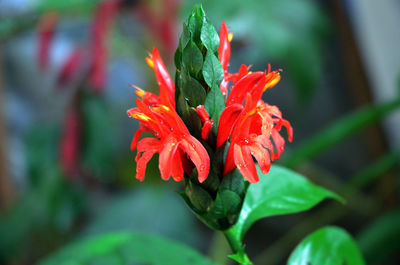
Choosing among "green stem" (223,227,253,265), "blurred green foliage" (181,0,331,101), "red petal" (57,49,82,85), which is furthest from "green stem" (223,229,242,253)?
"red petal" (57,49,82,85)

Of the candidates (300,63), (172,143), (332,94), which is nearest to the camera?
(172,143)

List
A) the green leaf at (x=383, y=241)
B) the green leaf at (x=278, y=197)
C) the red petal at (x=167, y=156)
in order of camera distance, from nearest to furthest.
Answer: the red petal at (x=167, y=156), the green leaf at (x=278, y=197), the green leaf at (x=383, y=241)

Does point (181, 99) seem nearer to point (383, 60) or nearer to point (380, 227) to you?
point (380, 227)

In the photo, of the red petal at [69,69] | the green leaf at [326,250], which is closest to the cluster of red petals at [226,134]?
the green leaf at [326,250]

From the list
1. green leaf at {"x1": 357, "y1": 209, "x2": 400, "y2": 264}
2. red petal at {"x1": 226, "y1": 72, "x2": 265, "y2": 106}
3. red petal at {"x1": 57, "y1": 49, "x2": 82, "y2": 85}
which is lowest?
green leaf at {"x1": 357, "y1": 209, "x2": 400, "y2": 264}

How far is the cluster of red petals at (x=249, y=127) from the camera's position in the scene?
27 cm

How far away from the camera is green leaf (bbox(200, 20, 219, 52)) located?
28 cm

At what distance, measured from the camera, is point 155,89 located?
110cm

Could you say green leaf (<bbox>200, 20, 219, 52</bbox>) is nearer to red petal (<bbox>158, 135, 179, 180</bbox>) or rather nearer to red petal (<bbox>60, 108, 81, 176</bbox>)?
red petal (<bbox>158, 135, 179, 180</bbox>)

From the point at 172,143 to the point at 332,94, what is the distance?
1222 mm

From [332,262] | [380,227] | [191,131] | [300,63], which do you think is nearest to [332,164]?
[300,63]

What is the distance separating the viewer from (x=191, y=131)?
0.30 m

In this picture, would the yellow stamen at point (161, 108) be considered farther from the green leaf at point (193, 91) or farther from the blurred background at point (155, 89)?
the blurred background at point (155, 89)

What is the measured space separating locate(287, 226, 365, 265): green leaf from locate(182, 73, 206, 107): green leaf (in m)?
0.19
